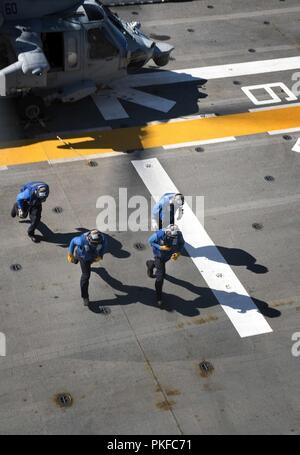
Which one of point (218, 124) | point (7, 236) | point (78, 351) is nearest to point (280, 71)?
point (218, 124)

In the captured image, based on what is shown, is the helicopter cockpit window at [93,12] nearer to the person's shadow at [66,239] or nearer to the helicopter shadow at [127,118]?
the helicopter shadow at [127,118]

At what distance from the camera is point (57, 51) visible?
20.3 meters

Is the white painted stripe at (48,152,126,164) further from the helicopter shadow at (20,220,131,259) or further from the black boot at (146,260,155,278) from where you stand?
the black boot at (146,260,155,278)

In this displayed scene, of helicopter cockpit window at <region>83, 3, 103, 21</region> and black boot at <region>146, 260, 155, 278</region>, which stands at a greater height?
helicopter cockpit window at <region>83, 3, 103, 21</region>

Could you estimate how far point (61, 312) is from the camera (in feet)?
49.5

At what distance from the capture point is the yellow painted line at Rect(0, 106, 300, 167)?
1947 centimetres

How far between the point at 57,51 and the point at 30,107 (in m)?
1.68

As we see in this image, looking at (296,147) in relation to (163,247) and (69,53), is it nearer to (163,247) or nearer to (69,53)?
(69,53)

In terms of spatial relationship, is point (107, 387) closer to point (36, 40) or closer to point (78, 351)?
point (78, 351)

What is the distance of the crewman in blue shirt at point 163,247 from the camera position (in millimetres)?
14789

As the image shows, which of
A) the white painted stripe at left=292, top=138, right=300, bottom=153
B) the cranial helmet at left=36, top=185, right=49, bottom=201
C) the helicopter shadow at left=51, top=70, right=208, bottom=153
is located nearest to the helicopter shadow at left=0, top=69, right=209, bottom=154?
the helicopter shadow at left=51, top=70, right=208, bottom=153

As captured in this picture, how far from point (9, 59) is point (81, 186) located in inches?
176

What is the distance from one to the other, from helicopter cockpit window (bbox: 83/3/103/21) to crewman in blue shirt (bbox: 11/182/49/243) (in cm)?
628

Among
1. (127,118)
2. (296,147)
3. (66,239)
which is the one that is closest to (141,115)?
(127,118)
